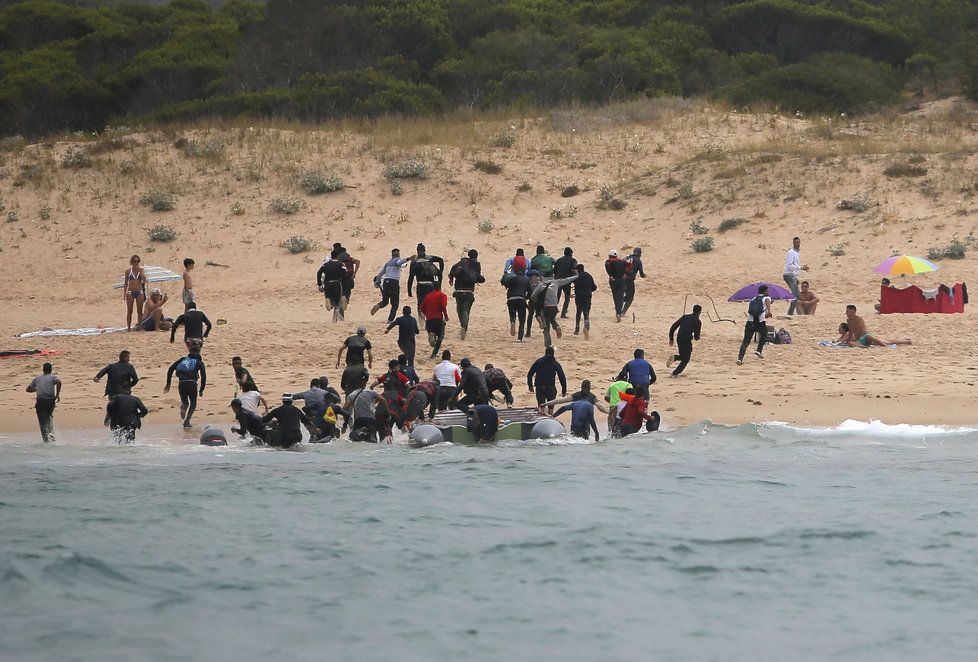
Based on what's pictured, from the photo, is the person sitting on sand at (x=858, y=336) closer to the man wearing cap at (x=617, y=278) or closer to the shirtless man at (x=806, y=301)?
the shirtless man at (x=806, y=301)

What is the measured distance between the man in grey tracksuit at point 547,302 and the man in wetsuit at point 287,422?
17.3 ft

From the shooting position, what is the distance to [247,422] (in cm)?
1738

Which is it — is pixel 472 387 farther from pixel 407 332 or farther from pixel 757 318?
pixel 757 318

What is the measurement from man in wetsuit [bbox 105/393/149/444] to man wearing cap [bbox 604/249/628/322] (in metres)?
9.03

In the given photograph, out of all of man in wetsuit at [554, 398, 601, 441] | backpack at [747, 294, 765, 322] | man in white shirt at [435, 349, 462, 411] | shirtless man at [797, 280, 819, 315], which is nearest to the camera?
man in wetsuit at [554, 398, 601, 441]

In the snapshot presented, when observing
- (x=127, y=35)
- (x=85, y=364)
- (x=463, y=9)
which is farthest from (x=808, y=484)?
(x=127, y=35)

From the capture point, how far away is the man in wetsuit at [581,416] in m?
17.6

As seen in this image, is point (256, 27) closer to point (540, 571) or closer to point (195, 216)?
point (195, 216)

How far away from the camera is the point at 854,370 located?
2077 cm

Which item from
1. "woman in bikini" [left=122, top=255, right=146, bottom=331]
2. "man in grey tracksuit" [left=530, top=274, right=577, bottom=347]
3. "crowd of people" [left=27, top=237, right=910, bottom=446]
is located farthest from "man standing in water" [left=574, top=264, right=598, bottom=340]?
"woman in bikini" [left=122, top=255, right=146, bottom=331]

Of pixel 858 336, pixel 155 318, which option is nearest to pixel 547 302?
pixel 858 336

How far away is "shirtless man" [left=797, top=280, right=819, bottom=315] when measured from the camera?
24516 millimetres

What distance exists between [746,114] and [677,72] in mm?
6790

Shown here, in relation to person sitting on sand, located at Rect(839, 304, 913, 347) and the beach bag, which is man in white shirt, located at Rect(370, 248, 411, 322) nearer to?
the beach bag
